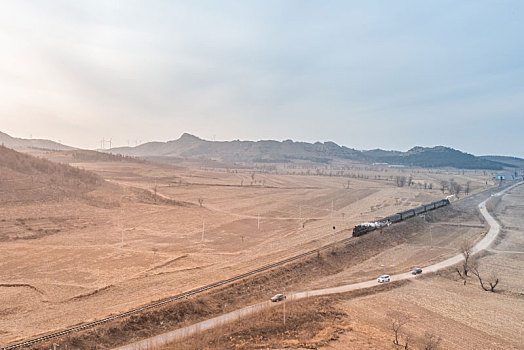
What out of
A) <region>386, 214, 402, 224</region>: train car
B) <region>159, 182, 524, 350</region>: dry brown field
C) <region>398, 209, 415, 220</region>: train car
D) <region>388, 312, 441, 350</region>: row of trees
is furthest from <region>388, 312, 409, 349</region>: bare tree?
<region>398, 209, 415, 220</region>: train car

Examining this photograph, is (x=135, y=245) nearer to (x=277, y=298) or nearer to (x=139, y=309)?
(x=139, y=309)

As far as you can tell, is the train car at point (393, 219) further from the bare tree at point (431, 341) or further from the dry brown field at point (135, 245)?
the bare tree at point (431, 341)

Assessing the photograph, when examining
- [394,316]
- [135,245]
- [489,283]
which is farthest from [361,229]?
[135,245]

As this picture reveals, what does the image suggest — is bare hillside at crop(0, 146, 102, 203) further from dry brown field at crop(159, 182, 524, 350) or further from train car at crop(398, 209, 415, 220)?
train car at crop(398, 209, 415, 220)

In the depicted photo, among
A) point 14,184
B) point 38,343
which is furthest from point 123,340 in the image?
point 14,184

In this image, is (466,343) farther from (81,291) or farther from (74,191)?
(74,191)

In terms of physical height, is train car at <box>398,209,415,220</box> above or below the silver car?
above

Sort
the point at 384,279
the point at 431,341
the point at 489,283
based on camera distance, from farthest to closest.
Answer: the point at 489,283
the point at 384,279
the point at 431,341
